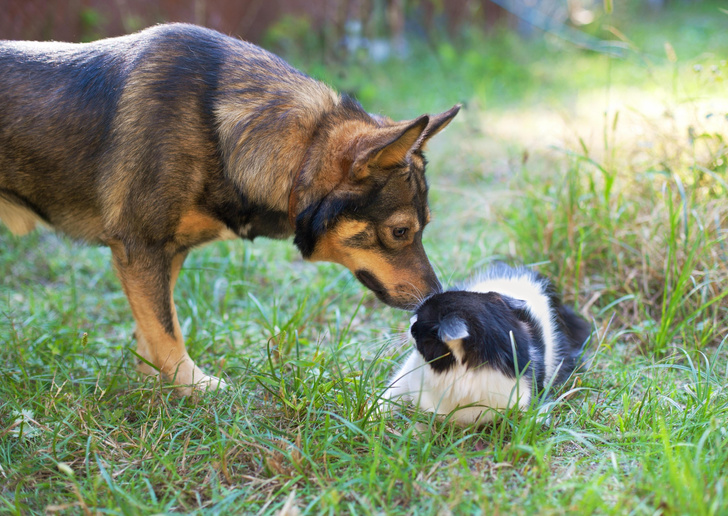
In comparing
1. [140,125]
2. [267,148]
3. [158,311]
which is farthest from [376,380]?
[140,125]

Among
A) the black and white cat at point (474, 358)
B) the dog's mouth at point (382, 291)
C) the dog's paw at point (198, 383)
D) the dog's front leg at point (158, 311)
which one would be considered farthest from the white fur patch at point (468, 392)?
the dog's front leg at point (158, 311)

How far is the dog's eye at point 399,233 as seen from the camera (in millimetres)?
2775

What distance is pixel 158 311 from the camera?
2.84 meters

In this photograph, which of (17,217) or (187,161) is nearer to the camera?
(187,161)

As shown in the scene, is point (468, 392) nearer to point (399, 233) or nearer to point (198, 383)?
point (399, 233)

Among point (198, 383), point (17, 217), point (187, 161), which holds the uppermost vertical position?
point (187, 161)

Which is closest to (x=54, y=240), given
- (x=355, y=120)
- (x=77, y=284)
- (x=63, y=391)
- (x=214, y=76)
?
(x=77, y=284)

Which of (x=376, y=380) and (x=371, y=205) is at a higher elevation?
A: (x=371, y=205)

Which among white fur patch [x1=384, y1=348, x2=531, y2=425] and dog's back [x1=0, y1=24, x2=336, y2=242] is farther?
dog's back [x1=0, y1=24, x2=336, y2=242]

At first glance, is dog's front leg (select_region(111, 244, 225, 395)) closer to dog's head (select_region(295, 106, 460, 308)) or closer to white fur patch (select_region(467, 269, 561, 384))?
dog's head (select_region(295, 106, 460, 308))

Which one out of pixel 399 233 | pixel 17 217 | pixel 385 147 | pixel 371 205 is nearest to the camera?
pixel 385 147

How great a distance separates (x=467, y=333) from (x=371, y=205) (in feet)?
2.35

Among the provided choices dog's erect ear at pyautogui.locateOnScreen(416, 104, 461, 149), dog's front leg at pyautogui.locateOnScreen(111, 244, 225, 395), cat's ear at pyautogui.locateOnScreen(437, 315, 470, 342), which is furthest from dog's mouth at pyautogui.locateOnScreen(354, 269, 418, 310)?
dog's front leg at pyautogui.locateOnScreen(111, 244, 225, 395)

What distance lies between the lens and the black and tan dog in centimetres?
264
